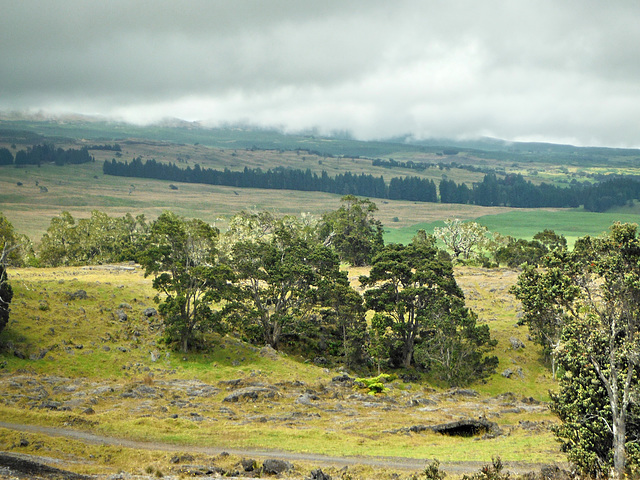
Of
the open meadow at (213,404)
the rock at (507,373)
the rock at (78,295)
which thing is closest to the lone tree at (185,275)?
the open meadow at (213,404)

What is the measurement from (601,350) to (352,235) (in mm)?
101924

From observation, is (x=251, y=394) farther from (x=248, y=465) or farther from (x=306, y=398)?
(x=248, y=465)

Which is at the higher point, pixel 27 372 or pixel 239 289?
pixel 239 289

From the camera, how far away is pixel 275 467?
32.5m

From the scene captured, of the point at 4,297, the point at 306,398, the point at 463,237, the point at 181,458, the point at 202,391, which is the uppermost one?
the point at 463,237

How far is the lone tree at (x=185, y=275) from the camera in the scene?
207 feet

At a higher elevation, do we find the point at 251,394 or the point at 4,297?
the point at 4,297

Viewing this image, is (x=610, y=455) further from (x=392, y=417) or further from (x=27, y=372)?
(x=27, y=372)

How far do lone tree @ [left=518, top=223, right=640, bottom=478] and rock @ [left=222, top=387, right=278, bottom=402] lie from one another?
3098 cm

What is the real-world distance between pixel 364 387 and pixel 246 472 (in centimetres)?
2919

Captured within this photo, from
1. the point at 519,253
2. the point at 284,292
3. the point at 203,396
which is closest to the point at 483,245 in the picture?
the point at 519,253

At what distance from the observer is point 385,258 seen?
7244 cm

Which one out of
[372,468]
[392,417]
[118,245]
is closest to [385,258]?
[392,417]

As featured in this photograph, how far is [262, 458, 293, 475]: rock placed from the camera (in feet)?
106
